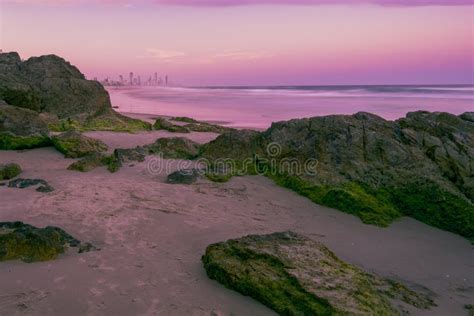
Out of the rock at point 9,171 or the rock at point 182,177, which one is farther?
the rock at point 182,177

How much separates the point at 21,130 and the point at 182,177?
483cm

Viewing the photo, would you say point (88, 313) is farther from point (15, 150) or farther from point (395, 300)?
point (15, 150)

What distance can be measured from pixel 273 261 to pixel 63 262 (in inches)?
92.0

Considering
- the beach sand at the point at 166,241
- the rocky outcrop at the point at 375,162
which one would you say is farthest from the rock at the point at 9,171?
the rocky outcrop at the point at 375,162

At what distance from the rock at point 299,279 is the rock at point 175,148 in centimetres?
537

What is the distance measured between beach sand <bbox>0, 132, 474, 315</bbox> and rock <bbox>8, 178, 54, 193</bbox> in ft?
0.47

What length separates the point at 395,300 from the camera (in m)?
4.64

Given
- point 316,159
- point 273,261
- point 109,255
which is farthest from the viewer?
point 316,159

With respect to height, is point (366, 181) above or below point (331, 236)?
above

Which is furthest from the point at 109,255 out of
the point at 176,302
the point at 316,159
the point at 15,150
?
the point at 15,150

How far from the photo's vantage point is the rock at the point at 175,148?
10.2 meters

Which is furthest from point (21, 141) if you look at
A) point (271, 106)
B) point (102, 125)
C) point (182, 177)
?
point (271, 106)

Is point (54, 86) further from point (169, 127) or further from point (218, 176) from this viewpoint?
point (218, 176)

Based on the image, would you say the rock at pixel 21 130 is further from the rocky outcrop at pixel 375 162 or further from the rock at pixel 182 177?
the rocky outcrop at pixel 375 162
